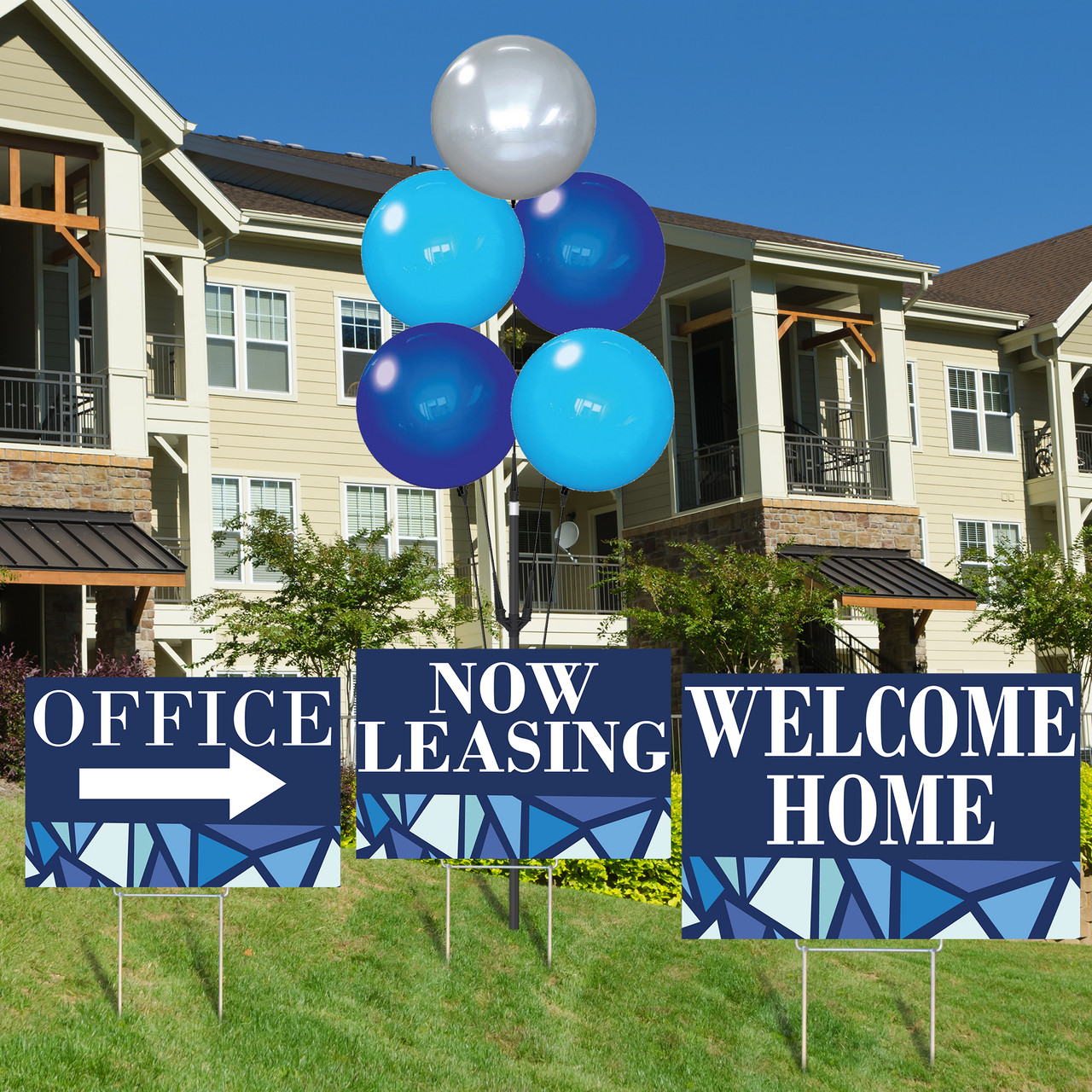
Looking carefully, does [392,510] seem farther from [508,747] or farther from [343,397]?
[508,747]

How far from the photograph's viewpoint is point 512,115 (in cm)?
761

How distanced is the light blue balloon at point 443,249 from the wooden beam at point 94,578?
25.8 ft

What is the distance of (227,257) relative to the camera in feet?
69.7

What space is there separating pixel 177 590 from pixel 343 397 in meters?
4.71

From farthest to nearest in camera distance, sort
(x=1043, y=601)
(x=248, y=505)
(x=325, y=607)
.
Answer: (x=248, y=505), (x=1043, y=601), (x=325, y=607)

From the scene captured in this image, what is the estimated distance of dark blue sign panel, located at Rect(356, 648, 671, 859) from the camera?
7848 millimetres

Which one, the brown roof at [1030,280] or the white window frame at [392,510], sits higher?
the brown roof at [1030,280]

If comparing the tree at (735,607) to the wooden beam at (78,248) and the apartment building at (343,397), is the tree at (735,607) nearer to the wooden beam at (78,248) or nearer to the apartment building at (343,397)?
the apartment building at (343,397)

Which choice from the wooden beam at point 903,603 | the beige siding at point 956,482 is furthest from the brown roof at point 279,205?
the beige siding at point 956,482

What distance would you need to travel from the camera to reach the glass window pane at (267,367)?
2147 centimetres

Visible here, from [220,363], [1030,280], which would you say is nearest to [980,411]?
[1030,280]

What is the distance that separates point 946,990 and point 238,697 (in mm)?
5231

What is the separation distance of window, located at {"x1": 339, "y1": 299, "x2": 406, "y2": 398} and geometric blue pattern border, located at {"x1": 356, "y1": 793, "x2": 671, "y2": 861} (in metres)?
15.0

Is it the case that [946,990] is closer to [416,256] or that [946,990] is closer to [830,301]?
[416,256]
